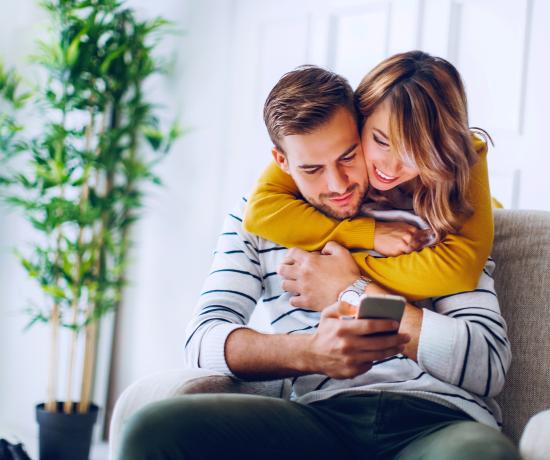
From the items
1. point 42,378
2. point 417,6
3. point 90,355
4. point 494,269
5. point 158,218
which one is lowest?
point 42,378

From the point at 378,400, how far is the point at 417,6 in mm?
1530

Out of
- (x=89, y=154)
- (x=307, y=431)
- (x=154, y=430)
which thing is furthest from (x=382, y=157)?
(x=89, y=154)

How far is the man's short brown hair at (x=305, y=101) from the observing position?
4.61 ft

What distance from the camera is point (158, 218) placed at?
3135 mm

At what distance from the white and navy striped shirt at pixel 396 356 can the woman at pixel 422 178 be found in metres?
0.06

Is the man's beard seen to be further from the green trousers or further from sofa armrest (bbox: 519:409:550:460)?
sofa armrest (bbox: 519:409:550:460)

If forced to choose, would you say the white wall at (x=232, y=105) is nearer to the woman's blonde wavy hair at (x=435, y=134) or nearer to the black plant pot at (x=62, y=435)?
the black plant pot at (x=62, y=435)

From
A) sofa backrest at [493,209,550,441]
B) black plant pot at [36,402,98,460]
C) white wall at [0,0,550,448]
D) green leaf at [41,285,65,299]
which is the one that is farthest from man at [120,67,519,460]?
black plant pot at [36,402,98,460]

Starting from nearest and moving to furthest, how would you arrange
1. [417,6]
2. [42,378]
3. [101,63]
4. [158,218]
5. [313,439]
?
[313,439] < [417,6] < [101,63] < [158,218] < [42,378]

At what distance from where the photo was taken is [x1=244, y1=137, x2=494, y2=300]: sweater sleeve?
4.38ft

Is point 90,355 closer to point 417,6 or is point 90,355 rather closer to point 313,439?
point 417,6

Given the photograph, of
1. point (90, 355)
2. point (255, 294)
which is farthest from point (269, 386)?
point (90, 355)

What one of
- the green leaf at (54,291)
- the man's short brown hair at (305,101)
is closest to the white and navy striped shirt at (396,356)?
the man's short brown hair at (305,101)

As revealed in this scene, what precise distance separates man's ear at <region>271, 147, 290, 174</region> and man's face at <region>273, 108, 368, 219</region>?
0.12 ft
